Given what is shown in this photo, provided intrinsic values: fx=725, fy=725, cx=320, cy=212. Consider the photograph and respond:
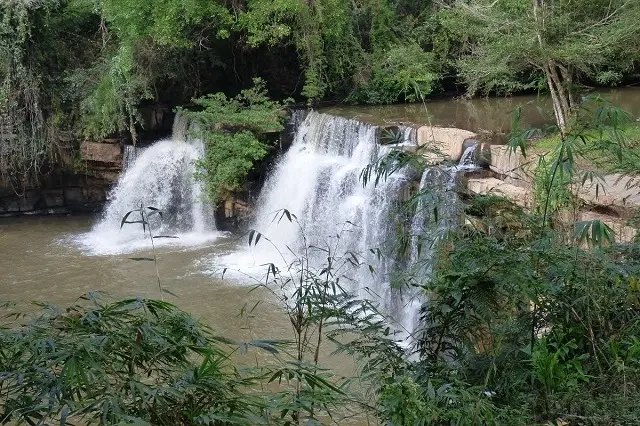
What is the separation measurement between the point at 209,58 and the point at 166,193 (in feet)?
9.40

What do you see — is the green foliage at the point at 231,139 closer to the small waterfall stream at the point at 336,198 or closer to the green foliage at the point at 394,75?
the small waterfall stream at the point at 336,198

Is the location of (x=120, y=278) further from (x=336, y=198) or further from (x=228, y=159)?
(x=336, y=198)

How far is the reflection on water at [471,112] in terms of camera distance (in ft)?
41.9

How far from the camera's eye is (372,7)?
15914mm

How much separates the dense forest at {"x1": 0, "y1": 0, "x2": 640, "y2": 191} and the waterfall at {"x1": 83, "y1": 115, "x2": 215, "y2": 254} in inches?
28.1

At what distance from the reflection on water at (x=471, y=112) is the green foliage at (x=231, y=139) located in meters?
1.79

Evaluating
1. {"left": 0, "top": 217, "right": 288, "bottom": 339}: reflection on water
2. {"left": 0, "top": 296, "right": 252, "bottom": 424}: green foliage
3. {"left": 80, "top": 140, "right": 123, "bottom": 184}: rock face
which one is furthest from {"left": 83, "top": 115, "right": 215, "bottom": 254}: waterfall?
{"left": 0, "top": 296, "right": 252, "bottom": 424}: green foliage

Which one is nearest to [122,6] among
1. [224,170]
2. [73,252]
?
[224,170]

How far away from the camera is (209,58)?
14.2 meters

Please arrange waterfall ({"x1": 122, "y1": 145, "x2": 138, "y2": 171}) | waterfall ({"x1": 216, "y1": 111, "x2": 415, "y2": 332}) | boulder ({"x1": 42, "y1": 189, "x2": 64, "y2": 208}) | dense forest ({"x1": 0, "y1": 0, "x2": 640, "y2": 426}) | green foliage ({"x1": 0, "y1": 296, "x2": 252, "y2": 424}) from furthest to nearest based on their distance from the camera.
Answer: boulder ({"x1": 42, "y1": 189, "x2": 64, "y2": 208}) → waterfall ({"x1": 122, "y1": 145, "x2": 138, "y2": 171}) → waterfall ({"x1": 216, "y1": 111, "x2": 415, "y2": 332}) → dense forest ({"x1": 0, "y1": 0, "x2": 640, "y2": 426}) → green foliage ({"x1": 0, "y1": 296, "x2": 252, "y2": 424})

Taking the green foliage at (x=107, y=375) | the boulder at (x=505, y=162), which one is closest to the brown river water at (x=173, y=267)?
the boulder at (x=505, y=162)

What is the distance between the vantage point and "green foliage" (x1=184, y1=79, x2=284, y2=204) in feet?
40.3

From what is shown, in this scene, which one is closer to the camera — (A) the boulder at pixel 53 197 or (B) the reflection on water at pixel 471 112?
(B) the reflection on water at pixel 471 112

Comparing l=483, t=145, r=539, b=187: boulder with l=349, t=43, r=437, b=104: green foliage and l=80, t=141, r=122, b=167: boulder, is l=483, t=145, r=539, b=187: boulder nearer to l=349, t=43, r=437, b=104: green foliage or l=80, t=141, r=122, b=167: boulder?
l=349, t=43, r=437, b=104: green foliage
